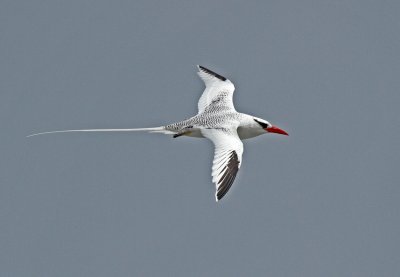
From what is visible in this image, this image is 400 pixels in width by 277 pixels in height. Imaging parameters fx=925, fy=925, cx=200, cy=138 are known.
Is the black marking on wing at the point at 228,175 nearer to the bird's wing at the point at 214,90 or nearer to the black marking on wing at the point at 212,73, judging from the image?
the bird's wing at the point at 214,90

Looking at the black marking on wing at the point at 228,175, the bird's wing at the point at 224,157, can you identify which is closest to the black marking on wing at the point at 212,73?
the bird's wing at the point at 224,157

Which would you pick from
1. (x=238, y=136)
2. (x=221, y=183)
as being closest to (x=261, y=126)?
(x=238, y=136)

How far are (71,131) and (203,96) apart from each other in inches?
261

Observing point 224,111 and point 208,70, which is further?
point 208,70

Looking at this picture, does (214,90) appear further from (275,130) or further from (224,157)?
(224,157)

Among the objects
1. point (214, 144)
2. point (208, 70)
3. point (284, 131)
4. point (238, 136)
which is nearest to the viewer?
point (214, 144)

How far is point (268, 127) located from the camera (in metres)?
34.0

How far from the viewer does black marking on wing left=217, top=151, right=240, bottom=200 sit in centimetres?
2802

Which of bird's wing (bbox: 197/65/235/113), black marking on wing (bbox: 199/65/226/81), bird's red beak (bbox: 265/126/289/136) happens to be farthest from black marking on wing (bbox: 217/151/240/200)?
black marking on wing (bbox: 199/65/226/81)

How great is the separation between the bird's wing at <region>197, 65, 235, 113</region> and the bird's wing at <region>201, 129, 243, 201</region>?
11.9ft

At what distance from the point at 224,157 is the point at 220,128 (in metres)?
2.27

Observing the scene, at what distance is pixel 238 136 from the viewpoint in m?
32.7

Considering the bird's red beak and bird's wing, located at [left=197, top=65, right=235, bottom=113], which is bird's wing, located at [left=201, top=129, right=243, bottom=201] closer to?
the bird's red beak

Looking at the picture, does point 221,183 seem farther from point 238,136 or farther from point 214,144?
point 238,136
